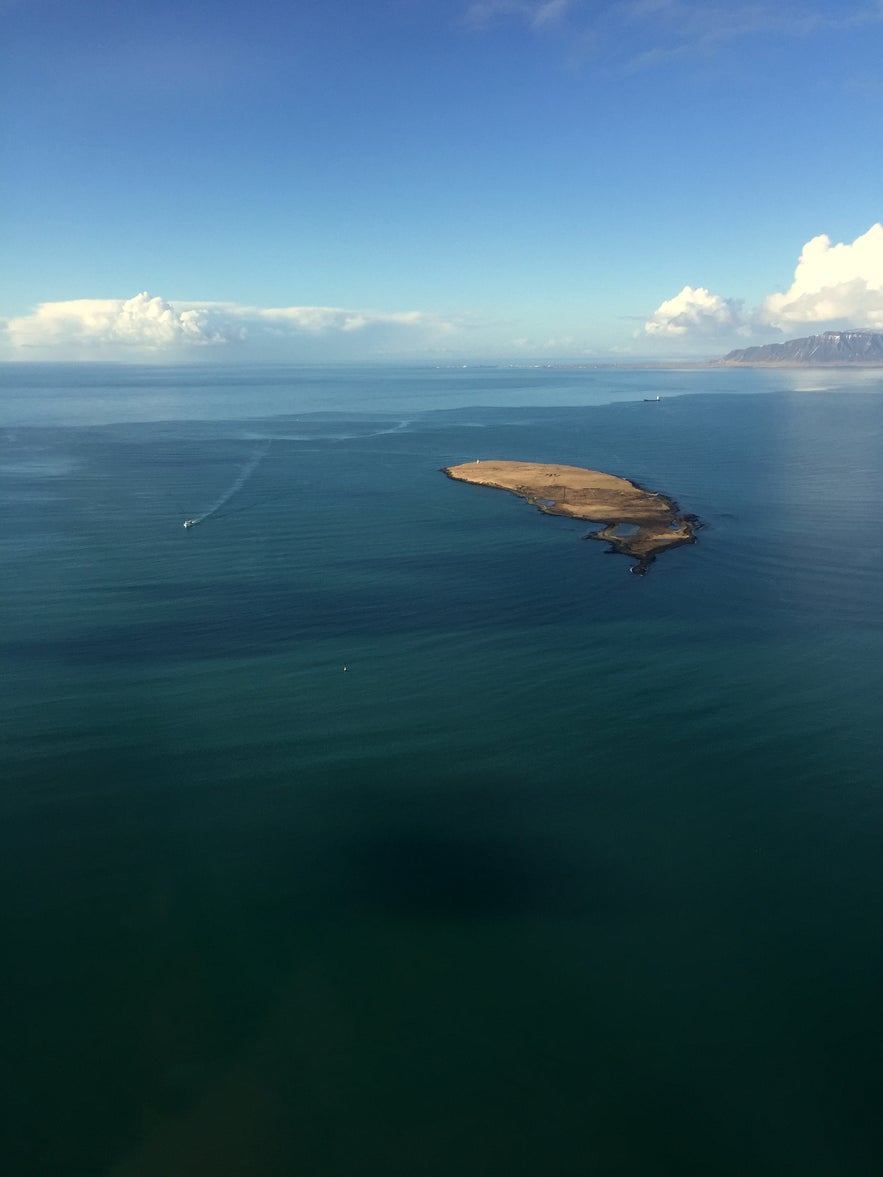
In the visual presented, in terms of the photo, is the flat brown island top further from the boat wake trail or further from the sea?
the boat wake trail

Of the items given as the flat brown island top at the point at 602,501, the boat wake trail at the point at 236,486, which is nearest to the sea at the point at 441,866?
the flat brown island top at the point at 602,501

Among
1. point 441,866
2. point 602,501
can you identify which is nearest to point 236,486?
point 602,501

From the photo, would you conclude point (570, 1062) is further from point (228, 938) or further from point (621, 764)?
point (621, 764)

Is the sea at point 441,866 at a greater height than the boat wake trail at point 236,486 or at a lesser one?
lesser

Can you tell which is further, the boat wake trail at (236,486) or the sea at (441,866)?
the boat wake trail at (236,486)

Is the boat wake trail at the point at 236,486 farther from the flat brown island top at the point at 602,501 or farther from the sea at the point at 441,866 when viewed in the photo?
the flat brown island top at the point at 602,501

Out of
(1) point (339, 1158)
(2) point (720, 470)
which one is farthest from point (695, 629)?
(2) point (720, 470)

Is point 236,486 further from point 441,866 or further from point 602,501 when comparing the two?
point 441,866

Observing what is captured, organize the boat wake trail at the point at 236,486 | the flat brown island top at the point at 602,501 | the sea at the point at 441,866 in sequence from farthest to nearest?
the boat wake trail at the point at 236,486, the flat brown island top at the point at 602,501, the sea at the point at 441,866
